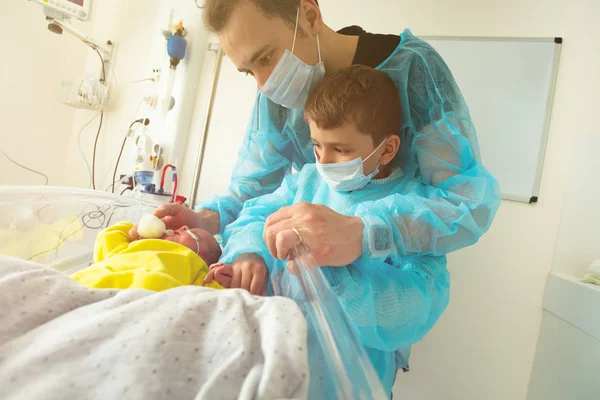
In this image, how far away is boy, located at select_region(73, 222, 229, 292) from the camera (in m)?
0.62

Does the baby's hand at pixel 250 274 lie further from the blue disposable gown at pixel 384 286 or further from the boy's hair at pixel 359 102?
the boy's hair at pixel 359 102

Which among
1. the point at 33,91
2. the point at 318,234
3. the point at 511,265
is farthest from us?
the point at 33,91

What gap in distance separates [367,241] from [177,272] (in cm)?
45

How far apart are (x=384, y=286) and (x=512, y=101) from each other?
121cm

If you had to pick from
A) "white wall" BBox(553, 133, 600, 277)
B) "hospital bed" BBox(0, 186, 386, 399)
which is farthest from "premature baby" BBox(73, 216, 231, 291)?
"white wall" BBox(553, 133, 600, 277)

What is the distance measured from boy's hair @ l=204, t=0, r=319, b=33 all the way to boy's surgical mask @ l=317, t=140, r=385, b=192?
400 mm

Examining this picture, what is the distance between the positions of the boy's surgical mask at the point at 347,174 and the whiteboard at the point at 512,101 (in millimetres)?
839

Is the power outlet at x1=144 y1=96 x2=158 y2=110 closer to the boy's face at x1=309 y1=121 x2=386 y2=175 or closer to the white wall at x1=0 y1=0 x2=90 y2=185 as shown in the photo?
the white wall at x1=0 y1=0 x2=90 y2=185

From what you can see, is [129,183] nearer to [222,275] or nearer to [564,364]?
[222,275]

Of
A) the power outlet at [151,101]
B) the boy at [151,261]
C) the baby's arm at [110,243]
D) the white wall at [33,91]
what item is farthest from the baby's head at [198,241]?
the white wall at [33,91]

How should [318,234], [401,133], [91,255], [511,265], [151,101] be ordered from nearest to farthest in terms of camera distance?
[318,234], [401,133], [91,255], [511,265], [151,101]

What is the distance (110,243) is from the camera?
0.87 meters

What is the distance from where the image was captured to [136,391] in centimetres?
32

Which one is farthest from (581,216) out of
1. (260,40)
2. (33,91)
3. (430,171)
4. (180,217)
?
(33,91)
